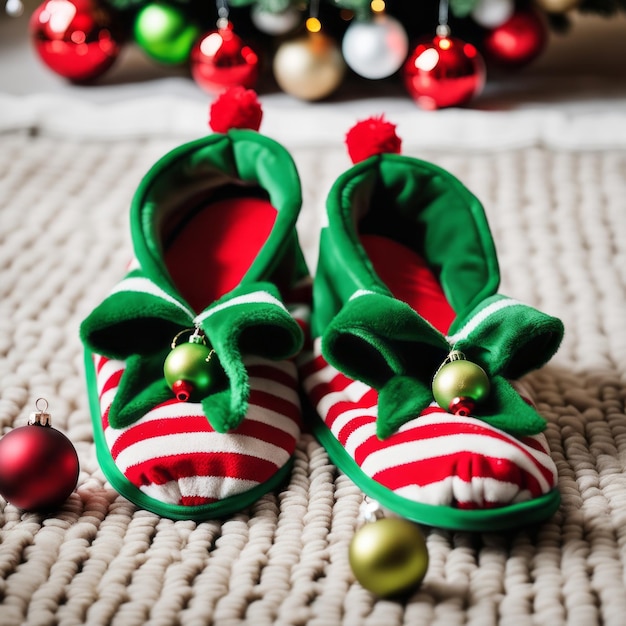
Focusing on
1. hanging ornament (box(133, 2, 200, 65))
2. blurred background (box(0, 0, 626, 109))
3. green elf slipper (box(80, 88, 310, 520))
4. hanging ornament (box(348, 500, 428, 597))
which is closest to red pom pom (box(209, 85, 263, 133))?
green elf slipper (box(80, 88, 310, 520))

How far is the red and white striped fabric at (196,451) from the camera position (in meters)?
0.65

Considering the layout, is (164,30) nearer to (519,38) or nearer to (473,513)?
(519,38)

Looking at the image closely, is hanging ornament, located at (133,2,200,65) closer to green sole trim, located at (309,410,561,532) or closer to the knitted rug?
the knitted rug

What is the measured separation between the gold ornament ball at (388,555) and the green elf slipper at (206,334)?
15 cm

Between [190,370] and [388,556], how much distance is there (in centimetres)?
23

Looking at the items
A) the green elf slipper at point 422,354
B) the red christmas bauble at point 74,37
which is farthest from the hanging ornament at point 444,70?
the green elf slipper at point 422,354

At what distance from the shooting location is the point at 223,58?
1.51 metres

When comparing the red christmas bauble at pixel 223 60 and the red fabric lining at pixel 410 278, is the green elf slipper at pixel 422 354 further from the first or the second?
the red christmas bauble at pixel 223 60

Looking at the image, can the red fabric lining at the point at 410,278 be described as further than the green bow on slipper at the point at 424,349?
Yes

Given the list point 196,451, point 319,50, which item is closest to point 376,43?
point 319,50

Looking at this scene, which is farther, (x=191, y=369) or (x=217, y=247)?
(x=217, y=247)

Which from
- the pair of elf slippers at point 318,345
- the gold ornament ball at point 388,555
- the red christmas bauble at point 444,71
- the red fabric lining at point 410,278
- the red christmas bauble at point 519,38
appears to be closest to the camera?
the gold ornament ball at point 388,555

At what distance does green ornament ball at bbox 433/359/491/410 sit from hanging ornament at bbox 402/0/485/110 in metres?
0.94

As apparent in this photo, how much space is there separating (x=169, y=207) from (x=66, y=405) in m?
0.22
